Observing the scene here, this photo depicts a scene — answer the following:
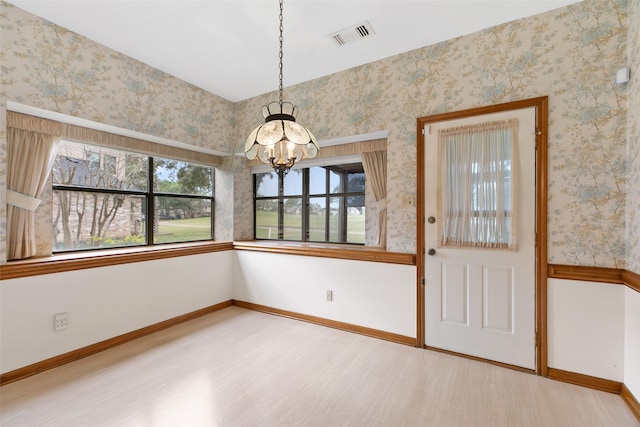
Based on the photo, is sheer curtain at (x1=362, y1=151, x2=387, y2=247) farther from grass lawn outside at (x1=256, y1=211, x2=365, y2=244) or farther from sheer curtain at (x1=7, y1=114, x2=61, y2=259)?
sheer curtain at (x1=7, y1=114, x2=61, y2=259)

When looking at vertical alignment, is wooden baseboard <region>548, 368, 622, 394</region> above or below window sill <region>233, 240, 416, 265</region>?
below

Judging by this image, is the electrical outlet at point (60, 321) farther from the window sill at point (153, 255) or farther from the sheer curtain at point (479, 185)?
the sheer curtain at point (479, 185)

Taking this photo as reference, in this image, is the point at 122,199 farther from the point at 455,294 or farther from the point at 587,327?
the point at 587,327

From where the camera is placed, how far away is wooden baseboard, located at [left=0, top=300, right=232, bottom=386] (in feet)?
6.97

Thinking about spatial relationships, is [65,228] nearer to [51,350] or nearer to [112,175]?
[112,175]

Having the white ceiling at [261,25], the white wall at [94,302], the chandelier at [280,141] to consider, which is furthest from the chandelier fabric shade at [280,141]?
the white wall at [94,302]

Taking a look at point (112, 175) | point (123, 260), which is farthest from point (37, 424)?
point (112, 175)

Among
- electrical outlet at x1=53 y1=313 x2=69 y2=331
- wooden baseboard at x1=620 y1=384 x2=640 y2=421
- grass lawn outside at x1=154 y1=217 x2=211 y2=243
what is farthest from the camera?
grass lawn outside at x1=154 y1=217 x2=211 y2=243

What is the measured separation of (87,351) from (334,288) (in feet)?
7.79

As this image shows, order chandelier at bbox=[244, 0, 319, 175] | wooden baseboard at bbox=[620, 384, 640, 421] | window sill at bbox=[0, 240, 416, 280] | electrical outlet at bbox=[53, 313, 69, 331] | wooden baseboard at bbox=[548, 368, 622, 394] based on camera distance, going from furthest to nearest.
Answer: electrical outlet at bbox=[53, 313, 69, 331], window sill at bbox=[0, 240, 416, 280], wooden baseboard at bbox=[548, 368, 622, 394], wooden baseboard at bbox=[620, 384, 640, 421], chandelier at bbox=[244, 0, 319, 175]

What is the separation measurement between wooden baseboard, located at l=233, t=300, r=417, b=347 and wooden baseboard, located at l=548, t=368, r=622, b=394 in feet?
3.45

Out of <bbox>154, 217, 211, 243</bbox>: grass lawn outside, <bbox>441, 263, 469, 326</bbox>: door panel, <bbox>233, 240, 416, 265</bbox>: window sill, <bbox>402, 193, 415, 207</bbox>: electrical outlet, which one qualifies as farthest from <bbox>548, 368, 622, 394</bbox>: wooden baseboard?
<bbox>154, 217, 211, 243</bbox>: grass lawn outside

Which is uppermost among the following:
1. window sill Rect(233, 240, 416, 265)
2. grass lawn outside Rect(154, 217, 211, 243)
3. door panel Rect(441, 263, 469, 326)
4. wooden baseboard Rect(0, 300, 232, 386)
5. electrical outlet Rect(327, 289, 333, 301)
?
grass lawn outside Rect(154, 217, 211, 243)

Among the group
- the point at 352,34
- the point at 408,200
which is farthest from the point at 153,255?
the point at 352,34
